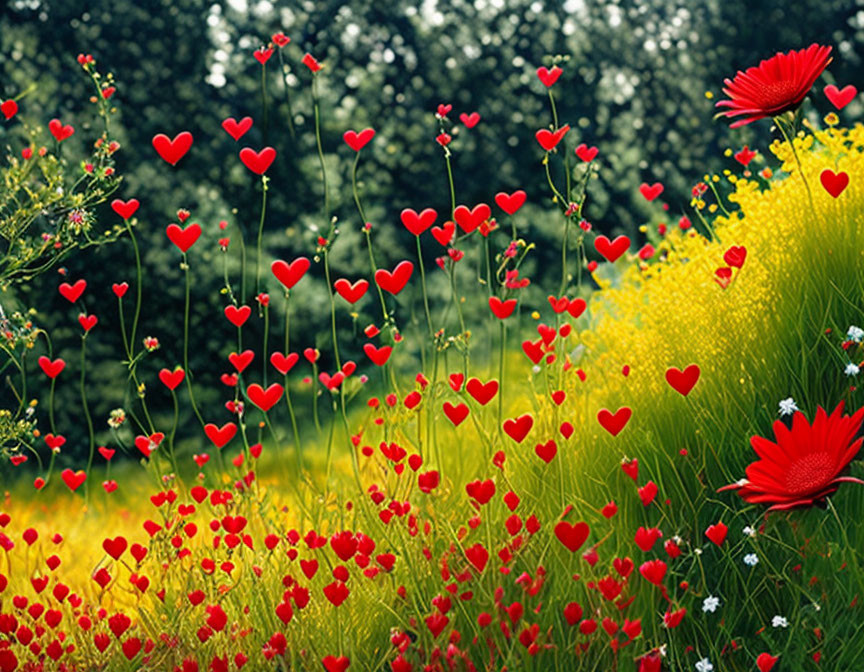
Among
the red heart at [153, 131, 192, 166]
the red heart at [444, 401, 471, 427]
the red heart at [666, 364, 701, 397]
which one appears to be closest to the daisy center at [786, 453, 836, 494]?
the red heart at [666, 364, 701, 397]

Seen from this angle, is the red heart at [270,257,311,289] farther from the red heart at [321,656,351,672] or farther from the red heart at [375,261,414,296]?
the red heart at [321,656,351,672]

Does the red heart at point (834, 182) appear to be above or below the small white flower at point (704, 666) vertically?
above

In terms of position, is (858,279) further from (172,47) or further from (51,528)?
(172,47)

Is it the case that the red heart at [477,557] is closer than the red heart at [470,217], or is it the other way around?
the red heart at [477,557]

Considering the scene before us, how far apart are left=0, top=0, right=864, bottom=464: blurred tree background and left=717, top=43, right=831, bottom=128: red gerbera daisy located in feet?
14.6

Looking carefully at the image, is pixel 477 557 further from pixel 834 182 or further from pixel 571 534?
pixel 834 182

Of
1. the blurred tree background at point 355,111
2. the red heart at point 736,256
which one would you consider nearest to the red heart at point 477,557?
the red heart at point 736,256

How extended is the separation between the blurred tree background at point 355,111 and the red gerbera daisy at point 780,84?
14.6 feet

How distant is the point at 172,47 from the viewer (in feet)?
23.6

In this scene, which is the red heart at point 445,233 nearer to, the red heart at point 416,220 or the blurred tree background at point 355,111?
the red heart at point 416,220

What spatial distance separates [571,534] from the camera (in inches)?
85.8

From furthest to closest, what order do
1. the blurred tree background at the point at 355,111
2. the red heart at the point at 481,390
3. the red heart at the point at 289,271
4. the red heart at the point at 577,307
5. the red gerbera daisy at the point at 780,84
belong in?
the blurred tree background at the point at 355,111 < the red heart at the point at 577,307 < the red heart at the point at 289,271 < the red gerbera daisy at the point at 780,84 < the red heart at the point at 481,390

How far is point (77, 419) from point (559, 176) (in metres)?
3.86

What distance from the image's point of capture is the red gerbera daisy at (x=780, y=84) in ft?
8.21
